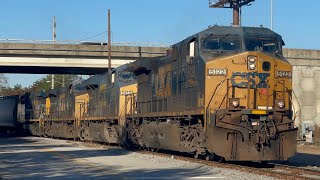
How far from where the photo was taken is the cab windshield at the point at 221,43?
15484mm

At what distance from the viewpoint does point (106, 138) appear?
26.0 m

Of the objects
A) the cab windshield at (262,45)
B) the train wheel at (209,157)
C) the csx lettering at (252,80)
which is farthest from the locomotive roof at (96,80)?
the csx lettering at (252,80)

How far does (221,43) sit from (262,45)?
1239mm

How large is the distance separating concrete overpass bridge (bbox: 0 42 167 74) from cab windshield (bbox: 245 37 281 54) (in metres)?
25.8

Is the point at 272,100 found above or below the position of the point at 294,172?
above

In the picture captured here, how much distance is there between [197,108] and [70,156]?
5870 mm

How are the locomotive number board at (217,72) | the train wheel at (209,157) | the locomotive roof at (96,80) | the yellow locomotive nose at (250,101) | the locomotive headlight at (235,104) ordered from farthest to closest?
the locomotive roof at (96,80)
the train wheel at (209,157)
the locomotive number board at (217,72)
the locomotive headlight at (235,104)
the yellow locomotive nose at (250,101)

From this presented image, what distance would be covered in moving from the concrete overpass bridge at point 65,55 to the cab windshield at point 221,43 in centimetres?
2579

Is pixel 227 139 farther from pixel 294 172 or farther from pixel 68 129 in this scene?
pixel 68 129

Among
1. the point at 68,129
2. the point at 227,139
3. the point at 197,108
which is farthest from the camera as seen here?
the point at 68,129

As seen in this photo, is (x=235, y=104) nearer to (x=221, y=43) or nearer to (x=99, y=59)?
(x=221, y=43)

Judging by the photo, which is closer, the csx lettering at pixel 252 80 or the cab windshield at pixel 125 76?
the csx lettering at pixel 252 80

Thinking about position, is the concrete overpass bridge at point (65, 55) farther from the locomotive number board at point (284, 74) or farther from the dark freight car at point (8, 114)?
the locomotive number board at point (284, 74)

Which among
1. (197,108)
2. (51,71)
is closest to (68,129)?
(51,71)
